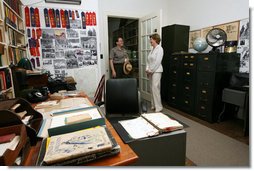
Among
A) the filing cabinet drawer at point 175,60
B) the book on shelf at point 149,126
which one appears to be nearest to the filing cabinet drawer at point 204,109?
the filing cabinet drawer at point 175,60

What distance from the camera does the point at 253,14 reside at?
1.71 feet

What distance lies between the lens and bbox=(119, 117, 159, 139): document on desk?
3.29 ft

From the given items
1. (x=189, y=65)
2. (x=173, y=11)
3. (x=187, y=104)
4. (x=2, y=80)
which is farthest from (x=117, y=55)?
(x=2, y=80)

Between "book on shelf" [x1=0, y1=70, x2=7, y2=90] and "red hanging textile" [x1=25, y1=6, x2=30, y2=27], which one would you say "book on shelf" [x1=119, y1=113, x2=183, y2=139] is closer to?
"book on shelf" [x1=0, y1=70, x2=7, y2=90]

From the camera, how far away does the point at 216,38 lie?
285 cm

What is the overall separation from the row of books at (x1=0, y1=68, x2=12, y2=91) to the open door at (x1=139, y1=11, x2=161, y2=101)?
9.13 ft

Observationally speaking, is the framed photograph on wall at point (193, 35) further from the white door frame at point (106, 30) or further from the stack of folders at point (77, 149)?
the stack of folders at point (77, 149)

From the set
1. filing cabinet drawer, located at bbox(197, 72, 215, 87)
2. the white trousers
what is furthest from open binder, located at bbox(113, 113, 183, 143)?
the white trousers

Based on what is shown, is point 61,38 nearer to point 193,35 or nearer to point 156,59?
point 156,59

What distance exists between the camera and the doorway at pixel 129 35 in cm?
470

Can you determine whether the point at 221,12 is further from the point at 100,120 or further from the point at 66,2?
the point at 100,120

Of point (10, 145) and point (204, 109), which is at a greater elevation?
point (10, 145)

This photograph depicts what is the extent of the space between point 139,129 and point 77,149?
52 cm

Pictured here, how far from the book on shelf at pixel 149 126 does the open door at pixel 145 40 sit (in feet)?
8.67
